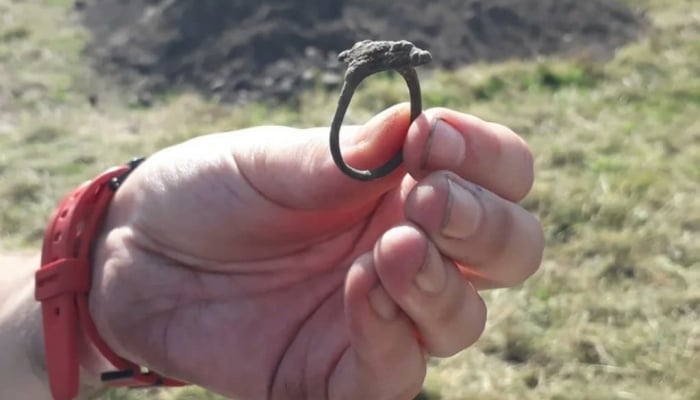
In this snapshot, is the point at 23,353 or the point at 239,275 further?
the point at 23,353

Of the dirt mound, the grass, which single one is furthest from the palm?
the dirt mound

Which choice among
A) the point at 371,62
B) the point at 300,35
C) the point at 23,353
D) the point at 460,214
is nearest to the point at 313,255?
the point at 460,214

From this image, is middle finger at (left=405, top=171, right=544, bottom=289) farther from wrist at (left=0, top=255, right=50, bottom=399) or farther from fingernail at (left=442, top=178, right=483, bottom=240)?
wrist at (left=0, top=255, right=50, bottom=399)

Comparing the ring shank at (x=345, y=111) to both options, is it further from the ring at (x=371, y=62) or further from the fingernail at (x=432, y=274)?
the fingernail at (x=432, y=274)

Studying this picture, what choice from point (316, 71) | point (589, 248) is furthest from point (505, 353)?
point (316, 71)

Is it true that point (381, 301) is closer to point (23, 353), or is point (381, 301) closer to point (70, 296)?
point (70, 296)

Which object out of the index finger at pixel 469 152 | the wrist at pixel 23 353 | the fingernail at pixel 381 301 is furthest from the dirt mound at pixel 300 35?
the fingernail at pixel 381 301
